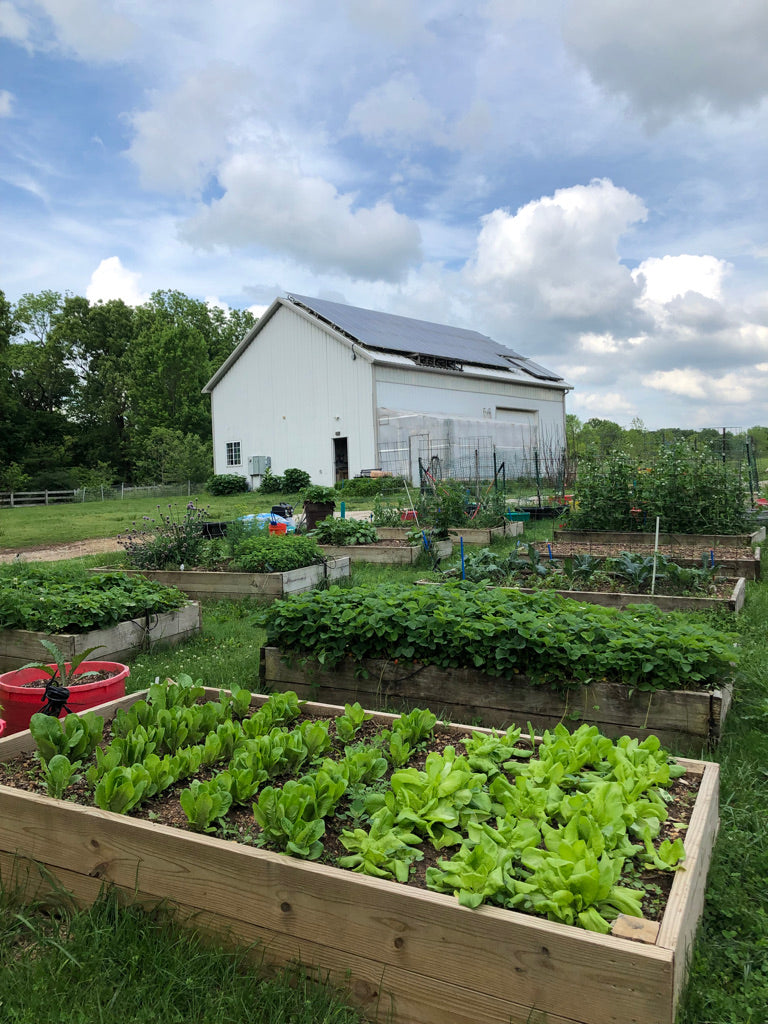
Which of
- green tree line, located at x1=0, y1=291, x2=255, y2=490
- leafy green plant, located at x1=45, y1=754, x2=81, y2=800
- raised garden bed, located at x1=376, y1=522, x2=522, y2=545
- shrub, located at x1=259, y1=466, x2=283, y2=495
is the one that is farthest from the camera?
green tree line, located at x1=0, y1=291, x2=255, y2=490

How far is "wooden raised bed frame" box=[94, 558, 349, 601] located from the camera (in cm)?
694

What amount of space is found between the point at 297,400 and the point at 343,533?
18.1 m

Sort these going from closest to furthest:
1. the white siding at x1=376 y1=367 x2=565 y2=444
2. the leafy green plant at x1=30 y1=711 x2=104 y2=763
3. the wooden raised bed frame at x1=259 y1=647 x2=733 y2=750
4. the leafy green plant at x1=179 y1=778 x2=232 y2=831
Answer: the leafy green plant at x1=179 y1=778 x2=232 y2=831 → the leafy green plant at x1=30 y1=711 x2=104 y2=763 → the wooden raised bed frame at x1=259 y1=647 x2=733 y2=750 → the white siding at x1=376 y1=367 x2=565 y2=444

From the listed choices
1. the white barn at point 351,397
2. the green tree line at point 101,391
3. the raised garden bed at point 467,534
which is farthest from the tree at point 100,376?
the raised garden bed at point 467,534

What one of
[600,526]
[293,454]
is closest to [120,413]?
[293,454]

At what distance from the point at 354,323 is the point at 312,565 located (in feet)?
69.4

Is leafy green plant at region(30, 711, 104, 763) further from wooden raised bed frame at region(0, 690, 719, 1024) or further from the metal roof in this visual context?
the metal roof

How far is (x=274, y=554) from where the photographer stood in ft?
23.5

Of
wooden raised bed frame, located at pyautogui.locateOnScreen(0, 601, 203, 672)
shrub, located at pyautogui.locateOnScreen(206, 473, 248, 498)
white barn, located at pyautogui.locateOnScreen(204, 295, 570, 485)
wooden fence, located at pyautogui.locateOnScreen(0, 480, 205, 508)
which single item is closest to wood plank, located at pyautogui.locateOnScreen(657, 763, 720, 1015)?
wooden raised bed frame, located at pyautogui.locateOnScreen(0, 601, 203, 672)

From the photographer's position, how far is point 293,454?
2728cm

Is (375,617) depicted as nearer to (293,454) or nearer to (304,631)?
(304,631)

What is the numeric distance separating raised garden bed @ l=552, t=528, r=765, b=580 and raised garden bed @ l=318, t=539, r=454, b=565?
157 centimetres

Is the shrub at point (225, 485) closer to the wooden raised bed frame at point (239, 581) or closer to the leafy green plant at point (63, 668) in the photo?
the wooden raised bed frame at point (239, 581)

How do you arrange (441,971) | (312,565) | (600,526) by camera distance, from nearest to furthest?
(441,971)
(312,565)
(600,526)
